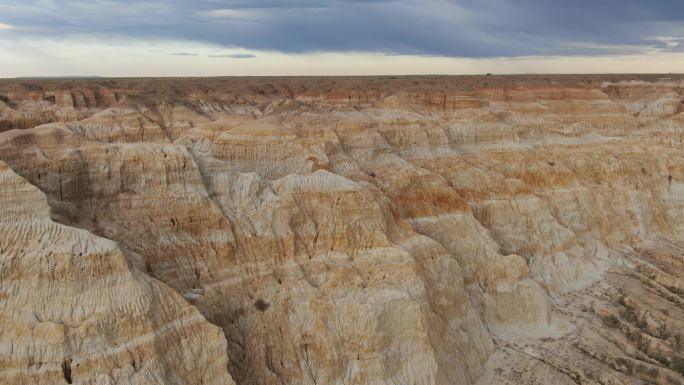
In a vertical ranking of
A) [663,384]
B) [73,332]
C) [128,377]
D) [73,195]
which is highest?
[73,195]

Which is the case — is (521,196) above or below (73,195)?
below

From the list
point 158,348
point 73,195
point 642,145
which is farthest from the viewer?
point 642,145

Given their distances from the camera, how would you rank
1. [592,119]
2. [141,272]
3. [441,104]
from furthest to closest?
[592,119] → [441,104] → [141,272]

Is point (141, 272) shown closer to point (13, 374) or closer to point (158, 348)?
point (158, 348)

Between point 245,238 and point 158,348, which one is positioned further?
point 245,238

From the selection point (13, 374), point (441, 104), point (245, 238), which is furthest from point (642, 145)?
point (13, 374)

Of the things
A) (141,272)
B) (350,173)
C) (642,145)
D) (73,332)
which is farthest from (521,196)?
(73,332)
